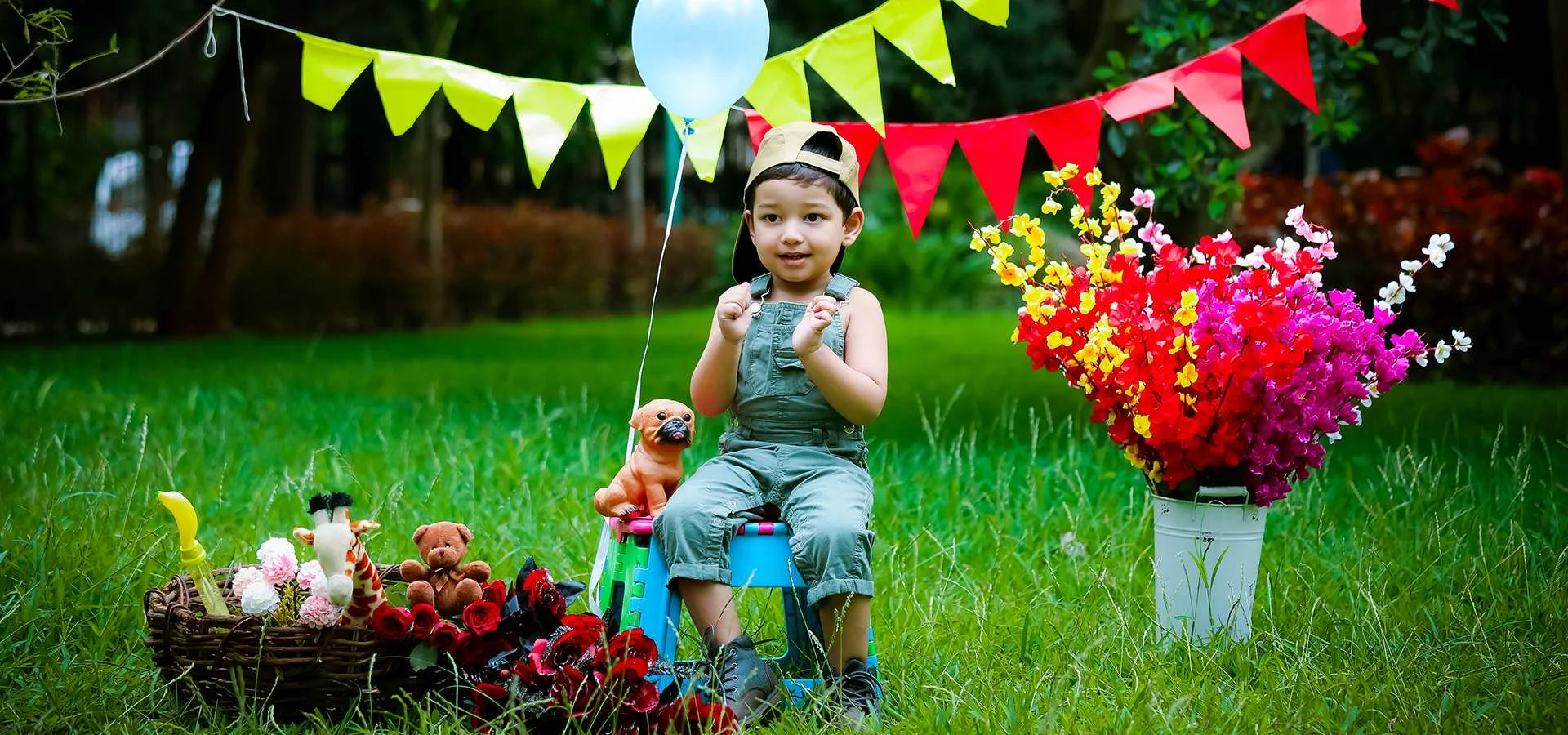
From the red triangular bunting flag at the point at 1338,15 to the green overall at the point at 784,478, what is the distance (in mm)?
1470

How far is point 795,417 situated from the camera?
10.2ft

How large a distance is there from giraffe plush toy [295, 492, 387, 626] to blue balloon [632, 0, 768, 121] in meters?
1.30

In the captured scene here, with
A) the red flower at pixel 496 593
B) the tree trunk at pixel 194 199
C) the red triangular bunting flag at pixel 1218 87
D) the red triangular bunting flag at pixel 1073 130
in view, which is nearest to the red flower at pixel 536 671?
the red flower at pixel 496 593

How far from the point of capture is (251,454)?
5531 millimetres

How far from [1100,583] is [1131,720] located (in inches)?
33.7

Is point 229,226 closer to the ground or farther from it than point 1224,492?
farther from it

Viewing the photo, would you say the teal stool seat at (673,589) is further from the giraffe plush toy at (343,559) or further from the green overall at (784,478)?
the giraffe plush toy at (343,559)

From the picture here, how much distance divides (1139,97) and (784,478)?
1604mm

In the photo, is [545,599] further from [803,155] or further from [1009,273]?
[1009,273]

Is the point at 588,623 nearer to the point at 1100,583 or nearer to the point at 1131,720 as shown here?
the point at 1131,720

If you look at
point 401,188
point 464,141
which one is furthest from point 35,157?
point 464,141

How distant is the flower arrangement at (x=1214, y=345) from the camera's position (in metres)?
3.00

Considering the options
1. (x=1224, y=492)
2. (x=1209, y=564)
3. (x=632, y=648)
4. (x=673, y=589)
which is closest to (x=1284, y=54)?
(x=1224, y=492)

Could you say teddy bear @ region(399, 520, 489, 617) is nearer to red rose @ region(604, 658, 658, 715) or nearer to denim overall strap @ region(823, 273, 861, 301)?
red rose @ region(604, 658, 658, 715)
